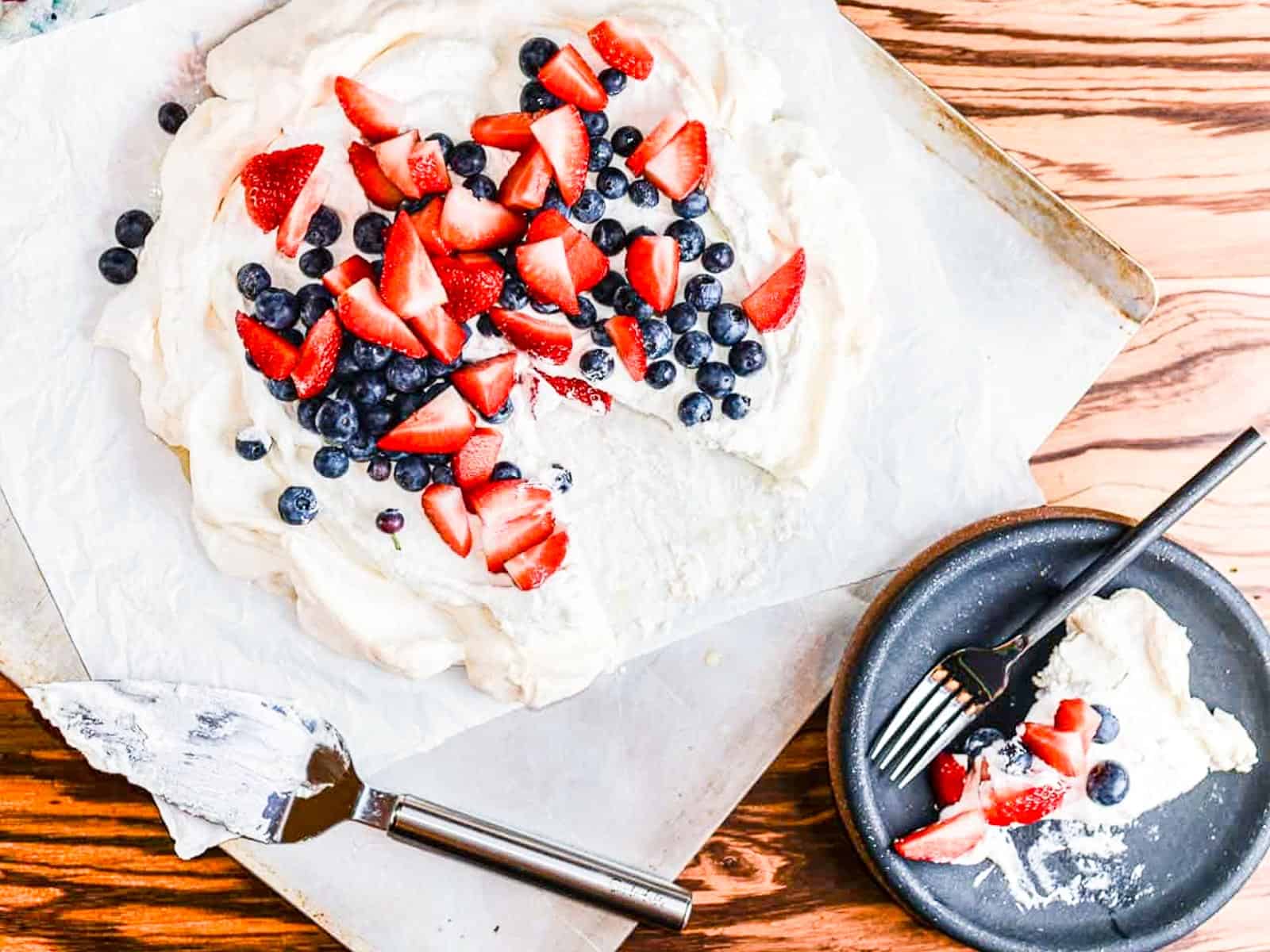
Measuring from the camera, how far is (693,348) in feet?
6.61

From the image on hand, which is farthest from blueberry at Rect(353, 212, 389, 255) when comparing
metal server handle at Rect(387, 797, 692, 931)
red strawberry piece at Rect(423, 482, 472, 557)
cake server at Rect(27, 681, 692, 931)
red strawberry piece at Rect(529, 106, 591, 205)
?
metal server handle at Rect(387, 797, 692, 931)

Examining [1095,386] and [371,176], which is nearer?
[371,176]

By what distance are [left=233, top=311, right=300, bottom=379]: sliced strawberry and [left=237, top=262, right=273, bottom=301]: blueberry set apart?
0.04 meters

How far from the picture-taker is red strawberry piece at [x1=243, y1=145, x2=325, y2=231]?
1917 millimetres

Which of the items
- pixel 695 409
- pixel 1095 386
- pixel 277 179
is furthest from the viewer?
pixel 1095 386

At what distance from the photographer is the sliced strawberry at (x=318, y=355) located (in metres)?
Result: 1.92

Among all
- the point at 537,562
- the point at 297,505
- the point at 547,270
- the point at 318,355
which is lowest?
the point at 537,562

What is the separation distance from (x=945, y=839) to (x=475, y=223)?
3.83 ft

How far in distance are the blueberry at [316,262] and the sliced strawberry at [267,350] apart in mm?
107

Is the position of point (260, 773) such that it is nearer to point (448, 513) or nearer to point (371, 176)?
point (448, 513)

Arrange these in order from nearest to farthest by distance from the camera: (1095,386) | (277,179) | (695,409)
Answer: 1. (277,179)
2. (695,409)
3. (1095,386)

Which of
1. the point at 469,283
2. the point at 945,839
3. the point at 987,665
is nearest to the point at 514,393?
the point at 469,283

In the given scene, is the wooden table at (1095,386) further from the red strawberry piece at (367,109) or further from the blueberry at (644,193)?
the red strawberry piece at (367,109)

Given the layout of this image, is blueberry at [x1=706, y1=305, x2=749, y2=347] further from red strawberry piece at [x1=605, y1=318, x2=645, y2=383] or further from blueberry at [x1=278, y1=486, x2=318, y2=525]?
blueberry at [x1=278, y1=486, x2=318, y2=525]
